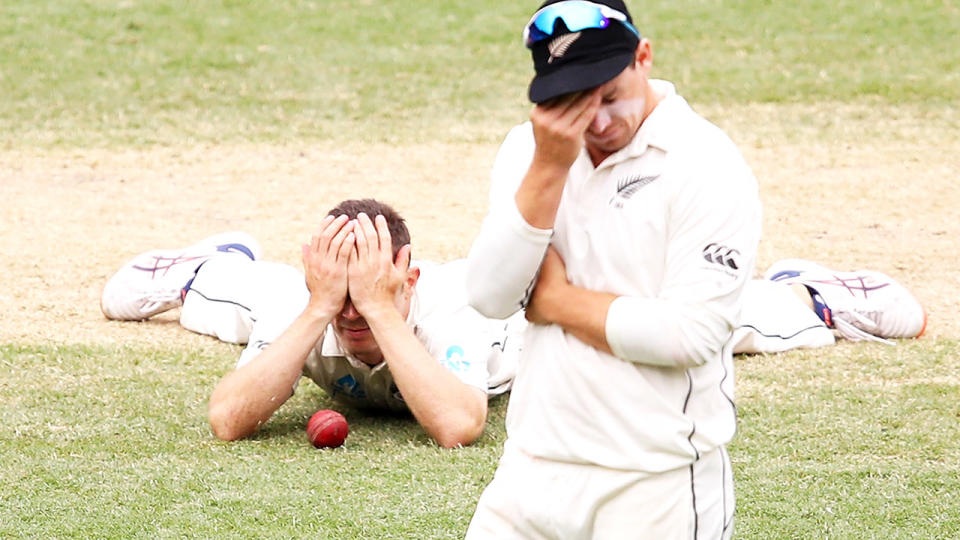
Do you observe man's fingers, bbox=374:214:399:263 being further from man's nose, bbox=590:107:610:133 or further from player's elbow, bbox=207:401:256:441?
man's nose, bbox=590:107:610:133

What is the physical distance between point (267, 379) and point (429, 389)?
51 centimetres

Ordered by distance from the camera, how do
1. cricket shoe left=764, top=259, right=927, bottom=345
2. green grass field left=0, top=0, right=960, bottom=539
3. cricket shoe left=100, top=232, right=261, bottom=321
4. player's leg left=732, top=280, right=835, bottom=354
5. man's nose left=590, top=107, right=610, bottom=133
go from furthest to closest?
cricket shoe left=100, top=232, right=261, bottom=321 < cricket shoe left=764, top=259, right=927, bottom=345 < player's leg left=732, top=280, right=835, bottom=354 < green grass field left=0, top=0, right=960, bottom=539 < man's nose left=590, top=107, right=610, bottom=133

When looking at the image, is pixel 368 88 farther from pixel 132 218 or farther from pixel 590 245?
pixel 590 245

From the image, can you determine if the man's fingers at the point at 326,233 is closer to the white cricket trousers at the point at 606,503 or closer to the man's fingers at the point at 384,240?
the man's fingers at the point at 384,240

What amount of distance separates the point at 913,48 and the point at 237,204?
19.8ft

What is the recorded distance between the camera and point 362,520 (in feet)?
13.1

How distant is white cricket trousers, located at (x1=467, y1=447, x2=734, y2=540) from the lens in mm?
2580

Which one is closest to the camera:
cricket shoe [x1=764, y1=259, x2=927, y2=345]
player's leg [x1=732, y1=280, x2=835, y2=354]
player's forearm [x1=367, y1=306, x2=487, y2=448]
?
player's forearm [x1=367, y1=306, x2=487, y2=448]

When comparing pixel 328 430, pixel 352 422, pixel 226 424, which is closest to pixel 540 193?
pixel 328 430

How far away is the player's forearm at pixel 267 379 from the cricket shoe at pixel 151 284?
63.6 inches

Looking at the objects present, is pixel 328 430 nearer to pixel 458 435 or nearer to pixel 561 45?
pixel 458 435

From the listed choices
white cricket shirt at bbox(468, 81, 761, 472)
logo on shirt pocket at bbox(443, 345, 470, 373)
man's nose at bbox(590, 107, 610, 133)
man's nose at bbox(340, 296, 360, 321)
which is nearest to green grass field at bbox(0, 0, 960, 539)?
logo on shirt pocket at bbox(443, 345, 470, 373)

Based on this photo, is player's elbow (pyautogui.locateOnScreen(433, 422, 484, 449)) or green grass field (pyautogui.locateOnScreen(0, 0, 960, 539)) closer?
green grass field (pyautogui.locateOnScreen(0, 0, 960, 539))

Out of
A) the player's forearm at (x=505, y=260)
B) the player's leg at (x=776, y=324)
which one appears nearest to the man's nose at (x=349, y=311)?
the player's leg at (x=776, y=324)
